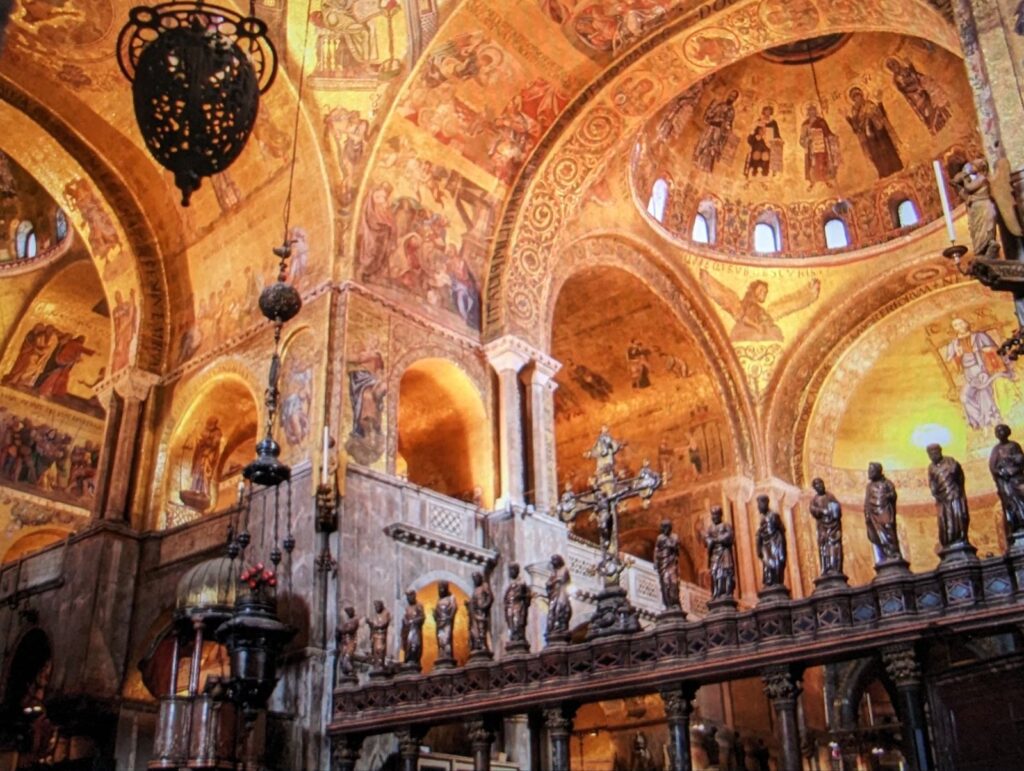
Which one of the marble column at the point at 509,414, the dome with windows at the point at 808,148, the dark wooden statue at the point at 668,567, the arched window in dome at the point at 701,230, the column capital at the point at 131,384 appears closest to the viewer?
the dark wooden statue at the point at 668,567

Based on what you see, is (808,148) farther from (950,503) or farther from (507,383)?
(950,503)

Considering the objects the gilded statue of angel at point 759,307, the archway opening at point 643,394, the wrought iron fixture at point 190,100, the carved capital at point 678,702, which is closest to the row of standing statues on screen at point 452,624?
the carved capital at point 678,702

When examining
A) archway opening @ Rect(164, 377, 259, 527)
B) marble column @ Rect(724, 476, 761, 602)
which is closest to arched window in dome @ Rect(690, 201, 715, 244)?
marble column @ Rect(724, 476, 761, 602)

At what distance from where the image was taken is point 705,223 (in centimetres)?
1992

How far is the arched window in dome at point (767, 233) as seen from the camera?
20031mm

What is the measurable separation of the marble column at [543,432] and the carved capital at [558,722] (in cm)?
536

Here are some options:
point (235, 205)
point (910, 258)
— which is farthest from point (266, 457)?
point (910, 258)

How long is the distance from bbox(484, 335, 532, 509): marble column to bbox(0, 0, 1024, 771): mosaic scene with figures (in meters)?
0.06

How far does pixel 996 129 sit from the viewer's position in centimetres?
908

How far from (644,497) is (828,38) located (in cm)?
1131

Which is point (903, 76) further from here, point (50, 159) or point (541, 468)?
point (50, 159)

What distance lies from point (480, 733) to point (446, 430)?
6421mm

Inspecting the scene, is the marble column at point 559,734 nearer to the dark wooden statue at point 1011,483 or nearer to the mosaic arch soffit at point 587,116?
the dark wooden statue at point 1011,483

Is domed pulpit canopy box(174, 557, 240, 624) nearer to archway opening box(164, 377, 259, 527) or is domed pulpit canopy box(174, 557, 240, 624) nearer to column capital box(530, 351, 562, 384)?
archway opening box(164, 377, 259, 527)
